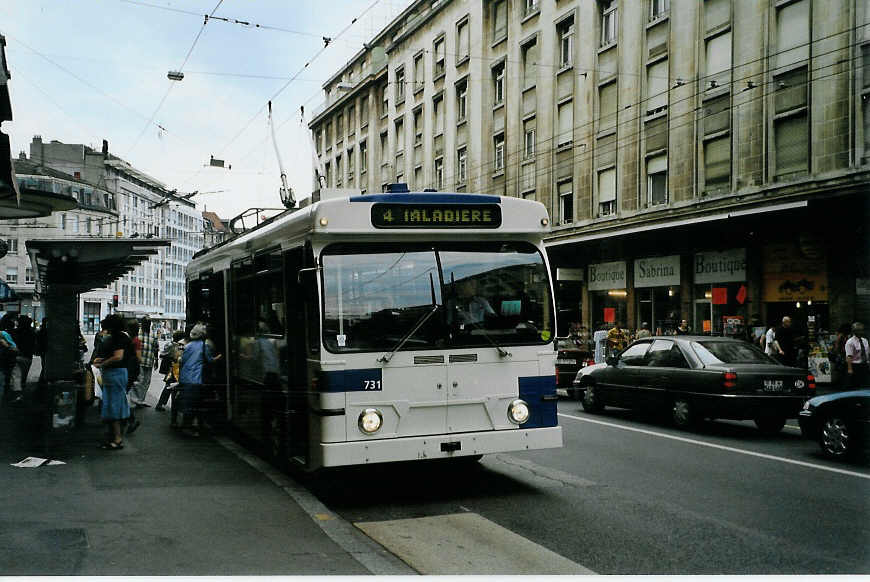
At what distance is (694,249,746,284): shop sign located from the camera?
2202 cm

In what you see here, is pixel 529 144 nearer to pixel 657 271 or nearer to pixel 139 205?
pixel 657 271

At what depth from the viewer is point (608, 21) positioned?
26.5 m

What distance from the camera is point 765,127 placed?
20.1m

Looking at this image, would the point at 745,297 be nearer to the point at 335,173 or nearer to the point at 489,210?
the point at 489,210

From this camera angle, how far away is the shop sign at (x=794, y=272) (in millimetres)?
19219

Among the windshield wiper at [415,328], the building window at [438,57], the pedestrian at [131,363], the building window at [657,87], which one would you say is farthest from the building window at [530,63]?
the windshield wiper at [415,328]

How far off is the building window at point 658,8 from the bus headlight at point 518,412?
1915cm

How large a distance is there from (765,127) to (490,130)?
15100mm

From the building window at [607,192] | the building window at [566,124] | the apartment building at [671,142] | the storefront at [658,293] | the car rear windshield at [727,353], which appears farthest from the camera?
the building window at [566,124]

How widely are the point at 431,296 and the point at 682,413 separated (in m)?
6.51

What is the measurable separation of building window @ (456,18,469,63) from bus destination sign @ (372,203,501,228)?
28.8m

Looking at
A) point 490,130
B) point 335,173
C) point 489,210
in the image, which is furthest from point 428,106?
point 489,210

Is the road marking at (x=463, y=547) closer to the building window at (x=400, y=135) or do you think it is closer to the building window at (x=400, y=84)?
the building window at (x=400, y=135)

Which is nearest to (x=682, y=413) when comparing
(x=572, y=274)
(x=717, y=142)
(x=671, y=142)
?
(x=717, y=142)
